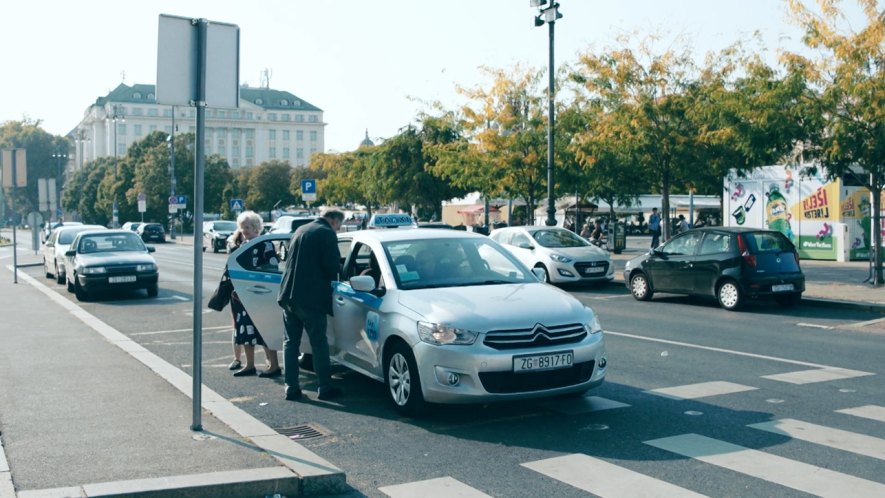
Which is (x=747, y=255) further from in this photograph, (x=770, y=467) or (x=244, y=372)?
(x=770, y=467)

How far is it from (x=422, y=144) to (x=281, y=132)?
12138 cm

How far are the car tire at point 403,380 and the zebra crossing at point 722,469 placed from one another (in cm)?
145

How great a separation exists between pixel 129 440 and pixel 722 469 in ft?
13.3

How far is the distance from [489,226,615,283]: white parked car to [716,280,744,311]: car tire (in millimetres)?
4918

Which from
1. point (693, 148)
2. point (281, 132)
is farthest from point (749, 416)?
point (281, 132)

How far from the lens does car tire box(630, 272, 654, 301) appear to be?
739 inches

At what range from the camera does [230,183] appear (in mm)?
90062

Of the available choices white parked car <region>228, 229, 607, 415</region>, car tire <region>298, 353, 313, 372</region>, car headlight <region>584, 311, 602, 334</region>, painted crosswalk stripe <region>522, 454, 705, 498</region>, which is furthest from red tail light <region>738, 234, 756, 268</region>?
painted crosswalk stripe <region>522, 454, 705, 498</region>

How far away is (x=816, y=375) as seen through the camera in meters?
9.62

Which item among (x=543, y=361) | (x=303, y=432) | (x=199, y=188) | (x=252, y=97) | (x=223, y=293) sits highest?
(x=252, y=97)

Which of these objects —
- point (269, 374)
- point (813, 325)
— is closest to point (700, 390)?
point (269, 374)

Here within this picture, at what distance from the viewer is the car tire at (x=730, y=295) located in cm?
1653

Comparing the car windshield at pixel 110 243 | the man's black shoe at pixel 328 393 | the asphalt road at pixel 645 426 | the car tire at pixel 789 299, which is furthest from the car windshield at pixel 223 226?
the man's black shoe at pixel 328 393

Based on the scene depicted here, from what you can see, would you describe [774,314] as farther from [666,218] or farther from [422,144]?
[422,144]
